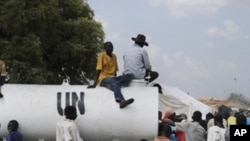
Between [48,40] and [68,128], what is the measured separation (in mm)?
17569

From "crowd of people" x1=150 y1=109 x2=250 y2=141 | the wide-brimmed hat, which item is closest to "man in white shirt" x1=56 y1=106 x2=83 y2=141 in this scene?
"crowd of people" x1=150 y1=109 x2=250 y2=141

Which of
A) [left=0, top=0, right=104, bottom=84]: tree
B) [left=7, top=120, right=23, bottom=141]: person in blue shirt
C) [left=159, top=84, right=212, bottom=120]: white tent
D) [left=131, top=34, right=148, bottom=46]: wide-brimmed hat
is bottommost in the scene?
[left=7, top=120, right=23, bottom=141]: person in blue shirt

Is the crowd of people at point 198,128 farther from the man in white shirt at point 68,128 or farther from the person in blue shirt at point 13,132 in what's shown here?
the person in blue shirt at point 13,132

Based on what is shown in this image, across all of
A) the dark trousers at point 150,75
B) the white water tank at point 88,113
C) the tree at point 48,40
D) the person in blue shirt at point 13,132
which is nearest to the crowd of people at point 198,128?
the white water tank at point 88,113

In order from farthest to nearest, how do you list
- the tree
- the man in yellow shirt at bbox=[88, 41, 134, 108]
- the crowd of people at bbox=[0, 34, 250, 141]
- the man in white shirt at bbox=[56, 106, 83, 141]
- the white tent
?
the tree
the white tent
the man in yellow shirt at bbox=[88, 41, 134, 108]
the crowd of people at bbox=[0, 34, 250, 141]
the man in white shirt at bbox=[56, 106, 83, 141]

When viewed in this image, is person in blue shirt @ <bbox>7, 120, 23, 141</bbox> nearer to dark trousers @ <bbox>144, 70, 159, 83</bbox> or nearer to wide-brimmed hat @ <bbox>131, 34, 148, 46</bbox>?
dark trousers @ <bbox>144, 70, 159, 83</bbox>

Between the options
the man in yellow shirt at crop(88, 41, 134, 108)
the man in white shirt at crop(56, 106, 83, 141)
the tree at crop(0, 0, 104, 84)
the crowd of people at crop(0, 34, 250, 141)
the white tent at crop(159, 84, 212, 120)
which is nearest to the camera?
the man in white shirt at crop(56, 106, 83, 141)

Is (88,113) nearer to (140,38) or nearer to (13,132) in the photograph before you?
(13,132)

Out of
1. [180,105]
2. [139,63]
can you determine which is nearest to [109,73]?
[139,63]

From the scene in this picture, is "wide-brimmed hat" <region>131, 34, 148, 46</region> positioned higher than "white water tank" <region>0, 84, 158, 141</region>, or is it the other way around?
"wide-brimmed hat" <region>131, 34, 148, 46</region>

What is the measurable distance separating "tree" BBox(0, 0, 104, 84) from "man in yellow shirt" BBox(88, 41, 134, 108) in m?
13.7

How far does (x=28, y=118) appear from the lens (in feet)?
29.0

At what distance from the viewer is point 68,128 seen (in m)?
8.30

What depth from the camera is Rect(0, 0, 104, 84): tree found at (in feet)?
77.4
